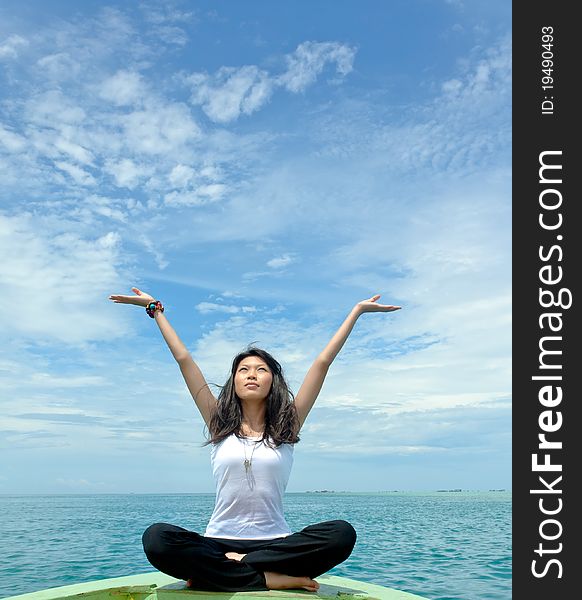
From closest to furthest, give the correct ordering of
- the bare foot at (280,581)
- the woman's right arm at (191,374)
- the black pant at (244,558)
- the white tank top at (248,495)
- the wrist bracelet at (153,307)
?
the black pant at (244,558), the bare foot at (280,581), the white tank top at (248,495), the woman's right arm at (191,374), the wrist bracelet at (153,307)

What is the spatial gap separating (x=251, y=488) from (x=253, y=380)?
625 millimetres

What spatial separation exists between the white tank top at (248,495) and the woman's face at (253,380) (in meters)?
0.34

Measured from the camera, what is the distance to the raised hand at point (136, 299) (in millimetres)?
4090

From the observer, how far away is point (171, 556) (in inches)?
126

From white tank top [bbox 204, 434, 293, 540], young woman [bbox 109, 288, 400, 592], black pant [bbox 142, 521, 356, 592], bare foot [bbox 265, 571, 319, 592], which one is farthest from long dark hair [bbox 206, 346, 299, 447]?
bare foot [bbox 265, 571, 319, 592]

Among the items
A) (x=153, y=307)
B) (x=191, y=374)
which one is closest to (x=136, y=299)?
(x=153, y=307)

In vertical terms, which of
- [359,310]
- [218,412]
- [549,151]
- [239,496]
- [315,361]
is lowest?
[239,496]

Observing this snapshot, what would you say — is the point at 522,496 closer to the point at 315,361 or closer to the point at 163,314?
the point at 315,361

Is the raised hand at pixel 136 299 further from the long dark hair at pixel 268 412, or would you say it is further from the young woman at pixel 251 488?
the long dark hair at pixel 268 412

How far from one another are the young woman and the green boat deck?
80mm

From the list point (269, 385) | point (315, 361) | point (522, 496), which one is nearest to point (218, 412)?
point (269, 385)

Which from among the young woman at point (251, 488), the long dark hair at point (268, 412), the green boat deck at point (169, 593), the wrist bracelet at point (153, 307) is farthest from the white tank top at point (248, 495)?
the wrist bracelet at point (153, 307)

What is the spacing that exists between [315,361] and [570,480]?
186 centimetres

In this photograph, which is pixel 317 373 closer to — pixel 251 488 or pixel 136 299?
pixel 251 488
